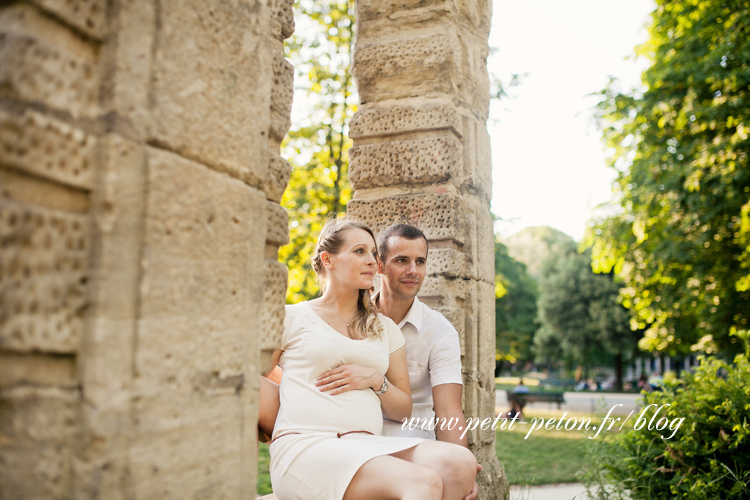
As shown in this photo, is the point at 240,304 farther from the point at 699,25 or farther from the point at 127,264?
the point at 699,25

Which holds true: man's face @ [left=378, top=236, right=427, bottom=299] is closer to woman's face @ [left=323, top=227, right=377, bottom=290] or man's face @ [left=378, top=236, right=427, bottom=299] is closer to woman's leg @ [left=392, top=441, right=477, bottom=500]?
woman's face @ [left=323, top=227, right=377, bottom=290]

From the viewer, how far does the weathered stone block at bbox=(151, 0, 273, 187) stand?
147cm

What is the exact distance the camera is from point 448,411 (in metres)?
2.92

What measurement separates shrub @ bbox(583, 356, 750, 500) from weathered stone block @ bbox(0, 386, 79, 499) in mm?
3575

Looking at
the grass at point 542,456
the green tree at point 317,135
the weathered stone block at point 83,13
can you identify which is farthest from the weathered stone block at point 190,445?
the green tree at point 317,135

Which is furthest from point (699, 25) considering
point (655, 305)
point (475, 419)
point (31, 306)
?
point (31, 306)

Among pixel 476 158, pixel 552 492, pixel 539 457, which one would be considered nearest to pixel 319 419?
pixel 476 158

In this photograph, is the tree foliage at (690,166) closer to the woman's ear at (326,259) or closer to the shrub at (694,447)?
the shrub at (694,447)

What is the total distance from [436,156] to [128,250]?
2.82 metres

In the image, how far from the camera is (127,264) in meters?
1.35

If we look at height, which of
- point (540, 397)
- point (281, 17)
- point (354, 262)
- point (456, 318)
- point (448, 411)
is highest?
point (281, 17)

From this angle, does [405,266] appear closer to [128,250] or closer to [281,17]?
[281,17]

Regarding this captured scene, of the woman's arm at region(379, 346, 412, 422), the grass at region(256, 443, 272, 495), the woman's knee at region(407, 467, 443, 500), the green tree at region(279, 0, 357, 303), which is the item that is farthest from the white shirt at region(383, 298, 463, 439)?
the green tree at region(279, 0, 357, 303)

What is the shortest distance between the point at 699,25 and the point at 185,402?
10761 mm
